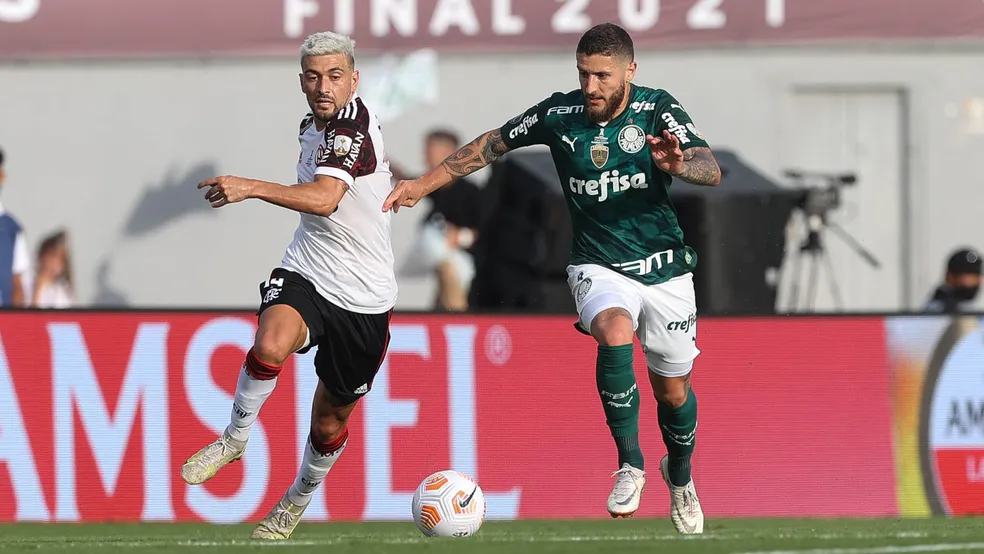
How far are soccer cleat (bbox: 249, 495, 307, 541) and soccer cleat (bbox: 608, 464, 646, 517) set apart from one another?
1.89 metres

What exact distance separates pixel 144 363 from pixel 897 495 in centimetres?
466

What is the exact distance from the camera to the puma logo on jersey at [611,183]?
7.93 meters

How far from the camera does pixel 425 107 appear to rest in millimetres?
17172

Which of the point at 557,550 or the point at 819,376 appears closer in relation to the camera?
the point at 557,550

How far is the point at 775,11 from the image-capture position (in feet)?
54.6

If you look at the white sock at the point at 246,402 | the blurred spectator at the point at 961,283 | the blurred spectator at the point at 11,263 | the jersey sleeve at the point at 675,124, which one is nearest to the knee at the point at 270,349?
the white sock at the point at 246,402

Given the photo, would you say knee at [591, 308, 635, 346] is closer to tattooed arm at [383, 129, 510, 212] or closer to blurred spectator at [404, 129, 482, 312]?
tattooed arm at [383, 129, 510, 212]

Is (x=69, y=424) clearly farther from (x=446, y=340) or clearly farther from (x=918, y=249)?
(x=918, y=249)

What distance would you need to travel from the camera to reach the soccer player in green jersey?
775cm

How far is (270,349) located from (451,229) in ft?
21.0

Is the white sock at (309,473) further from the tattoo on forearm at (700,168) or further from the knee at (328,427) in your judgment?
the tattoo on forearm at (700,168)

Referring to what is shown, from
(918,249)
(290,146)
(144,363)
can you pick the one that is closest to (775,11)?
(918,249)

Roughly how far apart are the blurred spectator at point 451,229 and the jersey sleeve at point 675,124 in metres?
5.87

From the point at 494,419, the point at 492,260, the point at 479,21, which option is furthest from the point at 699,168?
the point at 479,21
